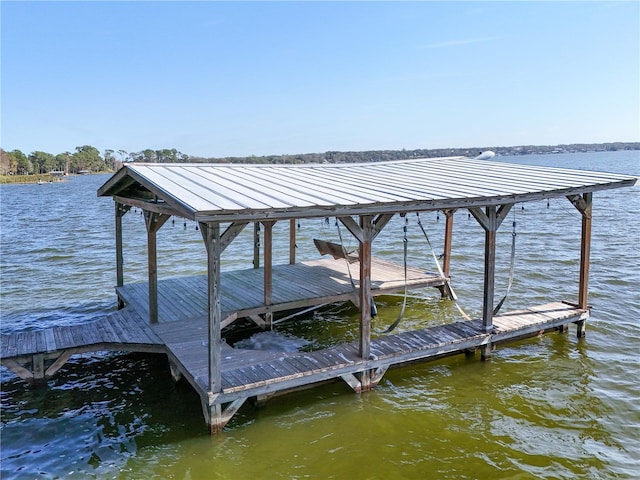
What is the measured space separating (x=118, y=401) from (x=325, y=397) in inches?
118

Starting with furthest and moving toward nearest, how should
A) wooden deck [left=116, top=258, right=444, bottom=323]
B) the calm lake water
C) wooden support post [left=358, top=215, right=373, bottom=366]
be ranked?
Answer: wooden deck [left=116, top=258, right=444, bottom=323] < wooden support post [left=358, top=215, right=373, bottom=366] < the calm lake water

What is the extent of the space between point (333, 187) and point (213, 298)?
2809 mm

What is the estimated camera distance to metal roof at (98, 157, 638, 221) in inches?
255

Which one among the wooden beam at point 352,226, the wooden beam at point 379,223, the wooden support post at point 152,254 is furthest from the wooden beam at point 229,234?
the wooden support post at point 152,254

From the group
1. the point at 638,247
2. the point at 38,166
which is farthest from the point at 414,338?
the point at 38,166

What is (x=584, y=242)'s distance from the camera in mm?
9805

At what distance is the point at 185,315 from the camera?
9516 mm

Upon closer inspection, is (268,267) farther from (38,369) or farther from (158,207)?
(38,369)

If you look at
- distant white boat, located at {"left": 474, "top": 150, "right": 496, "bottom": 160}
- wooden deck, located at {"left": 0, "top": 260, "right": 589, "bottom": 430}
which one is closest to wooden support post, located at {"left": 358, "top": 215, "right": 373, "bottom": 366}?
wooden deck, located at {"left": 0, "top": 260, "right": 589, "bottom": 430}

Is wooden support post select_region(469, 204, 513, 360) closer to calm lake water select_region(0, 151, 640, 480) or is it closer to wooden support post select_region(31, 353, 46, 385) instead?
calm lake water select_region(0, 151, 640, 480)

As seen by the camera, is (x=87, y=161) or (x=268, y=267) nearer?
(x=268, y=267)

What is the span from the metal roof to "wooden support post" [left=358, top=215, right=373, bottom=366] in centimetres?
46

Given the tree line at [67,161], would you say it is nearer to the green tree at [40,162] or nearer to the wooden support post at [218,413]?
the green tree at [40,162]

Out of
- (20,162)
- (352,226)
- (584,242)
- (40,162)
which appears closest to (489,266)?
(584,242)
